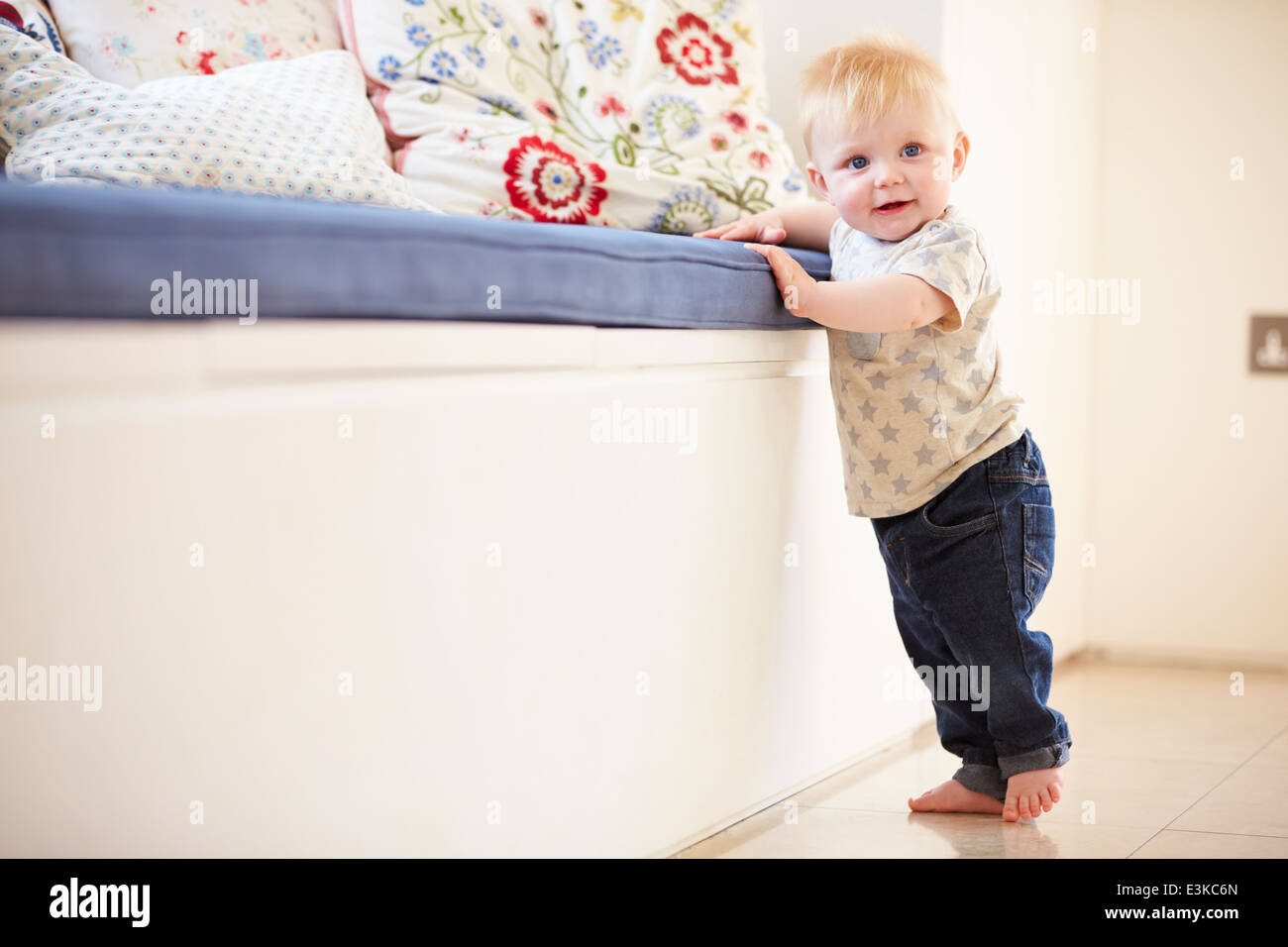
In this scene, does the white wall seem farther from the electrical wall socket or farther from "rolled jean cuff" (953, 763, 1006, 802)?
"rolled jean cuff" (953, 763, 1006, 802)

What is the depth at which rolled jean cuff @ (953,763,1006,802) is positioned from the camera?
4.82 feet

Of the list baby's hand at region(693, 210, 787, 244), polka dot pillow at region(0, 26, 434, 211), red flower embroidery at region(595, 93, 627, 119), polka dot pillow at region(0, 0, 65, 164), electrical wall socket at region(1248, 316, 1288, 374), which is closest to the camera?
polka dot pillow at region(0, 26, 434, 211)

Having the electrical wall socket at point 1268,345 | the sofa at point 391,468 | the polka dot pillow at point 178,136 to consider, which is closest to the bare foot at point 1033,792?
the sofa at point 391,468

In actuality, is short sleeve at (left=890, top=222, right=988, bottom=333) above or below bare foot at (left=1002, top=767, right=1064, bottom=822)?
above

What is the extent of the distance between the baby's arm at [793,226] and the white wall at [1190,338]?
906 millimetres

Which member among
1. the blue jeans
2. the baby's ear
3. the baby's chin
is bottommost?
the blue jeans

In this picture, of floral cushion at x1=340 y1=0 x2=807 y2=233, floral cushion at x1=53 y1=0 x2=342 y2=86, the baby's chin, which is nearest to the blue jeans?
the baby's chin

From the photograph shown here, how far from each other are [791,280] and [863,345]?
108 millimetres

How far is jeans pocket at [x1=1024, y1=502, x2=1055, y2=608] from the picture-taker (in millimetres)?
1395

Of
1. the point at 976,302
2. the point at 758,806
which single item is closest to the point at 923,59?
the point at 976,302

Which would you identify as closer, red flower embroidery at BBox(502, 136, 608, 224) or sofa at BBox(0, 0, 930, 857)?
sofa at BBox(0, 0, 930, 857)

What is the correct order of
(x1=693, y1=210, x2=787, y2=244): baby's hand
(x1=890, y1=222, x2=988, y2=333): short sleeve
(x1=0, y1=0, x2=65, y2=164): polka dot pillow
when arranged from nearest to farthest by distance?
(x1=890, y1=222, x2=988, y2=333): short sleeve → (x1=0, y1=0, x2=65, y2=164): polka dot pillow → (x1=693, y1=210, x2=787, y2=244): baby's hand

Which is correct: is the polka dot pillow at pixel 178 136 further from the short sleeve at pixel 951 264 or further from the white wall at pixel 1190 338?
the white wall at pixel 1190 338

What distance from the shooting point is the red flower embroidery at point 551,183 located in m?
1.55
